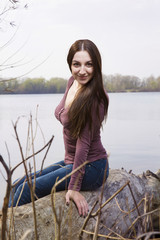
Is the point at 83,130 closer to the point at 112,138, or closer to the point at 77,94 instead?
the point at 77,94

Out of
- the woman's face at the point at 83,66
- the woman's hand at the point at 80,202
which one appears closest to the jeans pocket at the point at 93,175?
the woman's hand at the point at 80,202

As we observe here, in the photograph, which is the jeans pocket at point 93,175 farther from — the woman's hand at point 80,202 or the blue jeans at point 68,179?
the woman's hand at point 80,202

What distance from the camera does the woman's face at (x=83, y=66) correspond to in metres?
2.36

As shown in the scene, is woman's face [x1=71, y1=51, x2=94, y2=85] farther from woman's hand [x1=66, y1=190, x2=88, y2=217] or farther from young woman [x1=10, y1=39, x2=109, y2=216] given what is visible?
woman's hand [x1=66, y1=190, x2=88, y2=217]

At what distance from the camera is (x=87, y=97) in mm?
2307

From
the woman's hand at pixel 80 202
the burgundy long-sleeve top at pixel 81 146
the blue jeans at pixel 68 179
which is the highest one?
the burgundy long-sleeve top at pixel 81 146

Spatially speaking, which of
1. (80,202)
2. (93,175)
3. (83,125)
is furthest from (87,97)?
(80,202)

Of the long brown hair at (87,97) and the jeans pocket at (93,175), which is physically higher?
the long brown hair at (87,97)

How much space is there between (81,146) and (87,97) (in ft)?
1.15

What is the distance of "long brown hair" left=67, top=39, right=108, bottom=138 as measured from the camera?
228cm

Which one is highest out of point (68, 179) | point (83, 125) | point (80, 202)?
point (83, 125)

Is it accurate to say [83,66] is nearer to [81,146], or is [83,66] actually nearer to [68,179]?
[81,146]

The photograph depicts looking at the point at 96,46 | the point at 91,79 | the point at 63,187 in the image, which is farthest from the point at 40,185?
the point at 96,46

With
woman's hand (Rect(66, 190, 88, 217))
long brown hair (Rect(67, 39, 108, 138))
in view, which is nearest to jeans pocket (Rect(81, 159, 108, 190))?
woman's hand (Rect(66, 190, 88, 217))
